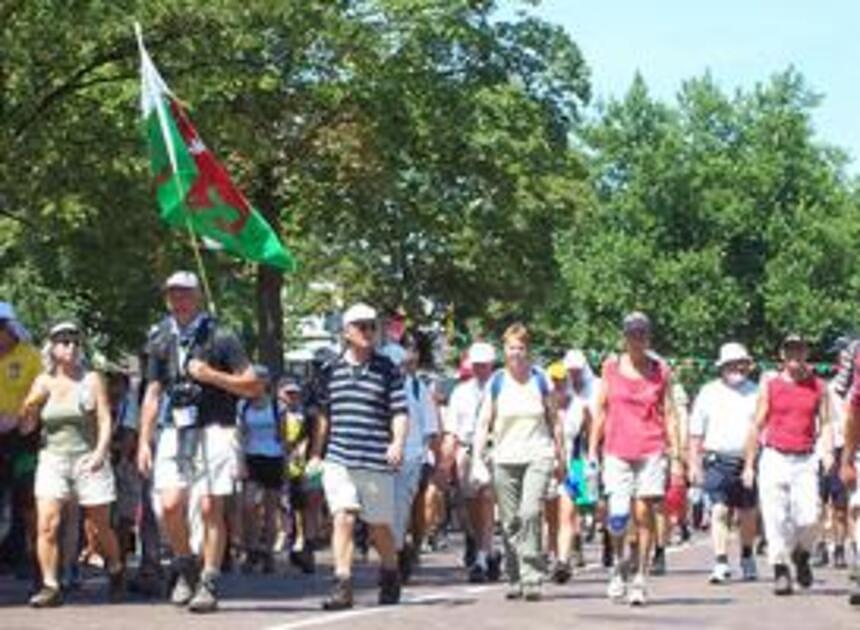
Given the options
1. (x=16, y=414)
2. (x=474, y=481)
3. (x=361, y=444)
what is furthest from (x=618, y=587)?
(x=16, y=414)

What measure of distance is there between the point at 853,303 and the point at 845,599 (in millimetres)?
64358

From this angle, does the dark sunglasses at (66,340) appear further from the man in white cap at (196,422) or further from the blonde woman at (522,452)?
the blonde woman at (522,452)

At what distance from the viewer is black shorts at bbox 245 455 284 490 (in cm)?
1836

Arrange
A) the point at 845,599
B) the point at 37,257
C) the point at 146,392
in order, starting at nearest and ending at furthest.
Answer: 1. the point at 146,392
2. the point at 845,599
3. the point at 37,257

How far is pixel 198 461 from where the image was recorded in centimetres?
1234

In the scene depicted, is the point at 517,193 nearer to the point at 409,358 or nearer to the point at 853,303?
the point at 409,358

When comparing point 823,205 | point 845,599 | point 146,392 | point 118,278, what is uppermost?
point 823,205

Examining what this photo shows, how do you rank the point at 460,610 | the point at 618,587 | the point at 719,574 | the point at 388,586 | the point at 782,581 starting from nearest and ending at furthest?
1. the point at 460,610
2. the point at 388,586
3. the point at 618,587
4. the point at 782,581
5. the point at 719,574

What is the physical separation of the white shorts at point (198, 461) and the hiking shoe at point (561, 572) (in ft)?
13.1

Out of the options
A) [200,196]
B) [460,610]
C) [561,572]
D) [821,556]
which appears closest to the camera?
[460,610]

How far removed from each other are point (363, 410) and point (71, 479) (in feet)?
6.64

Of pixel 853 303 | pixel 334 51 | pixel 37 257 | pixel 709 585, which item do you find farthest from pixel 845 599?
pixel 853 303

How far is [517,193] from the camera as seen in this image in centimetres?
4338

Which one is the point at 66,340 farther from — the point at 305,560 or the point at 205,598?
the point at 305,560
